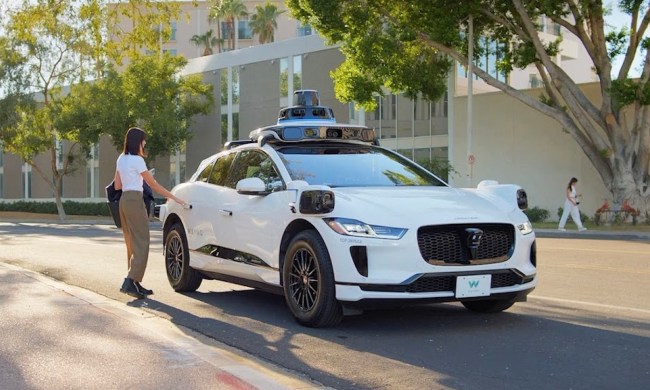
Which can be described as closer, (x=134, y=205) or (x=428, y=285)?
(x=428, y=285)

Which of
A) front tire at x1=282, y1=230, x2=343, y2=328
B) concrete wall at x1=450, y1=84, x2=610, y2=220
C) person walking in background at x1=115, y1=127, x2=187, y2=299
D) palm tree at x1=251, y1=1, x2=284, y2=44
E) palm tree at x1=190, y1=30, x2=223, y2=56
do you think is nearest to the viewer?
front tire at x1=282, y1=230, x2=343, y2=328

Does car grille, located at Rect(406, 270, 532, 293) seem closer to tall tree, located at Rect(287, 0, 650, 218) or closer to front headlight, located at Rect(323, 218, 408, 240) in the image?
front headlight, located at Rect(323, 218, 408, 240)

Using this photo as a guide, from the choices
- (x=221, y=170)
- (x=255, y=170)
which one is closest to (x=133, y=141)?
(x=221, y=170)

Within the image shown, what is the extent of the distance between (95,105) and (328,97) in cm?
1300

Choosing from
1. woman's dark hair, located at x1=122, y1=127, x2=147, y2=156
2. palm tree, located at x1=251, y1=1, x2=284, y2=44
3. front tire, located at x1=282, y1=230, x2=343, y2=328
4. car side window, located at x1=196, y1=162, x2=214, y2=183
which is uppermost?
palm tree, located at x1=251, y1=1, x2=284, y2=44

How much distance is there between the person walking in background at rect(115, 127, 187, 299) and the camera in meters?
8.47

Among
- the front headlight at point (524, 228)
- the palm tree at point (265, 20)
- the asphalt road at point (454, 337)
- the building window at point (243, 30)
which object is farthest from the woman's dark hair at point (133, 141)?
the building window at point (243, 30)

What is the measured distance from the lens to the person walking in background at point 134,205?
847 cm

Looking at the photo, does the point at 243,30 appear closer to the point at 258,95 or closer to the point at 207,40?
the point at 207,40

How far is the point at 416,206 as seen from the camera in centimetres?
658

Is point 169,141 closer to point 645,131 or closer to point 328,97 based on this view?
point 328,97

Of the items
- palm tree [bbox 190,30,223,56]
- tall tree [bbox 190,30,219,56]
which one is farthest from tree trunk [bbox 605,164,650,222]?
tall tree [bbox 190,30,219,56]

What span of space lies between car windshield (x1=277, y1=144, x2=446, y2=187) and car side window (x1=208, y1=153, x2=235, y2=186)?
109 cm

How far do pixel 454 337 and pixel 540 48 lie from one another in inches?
824
